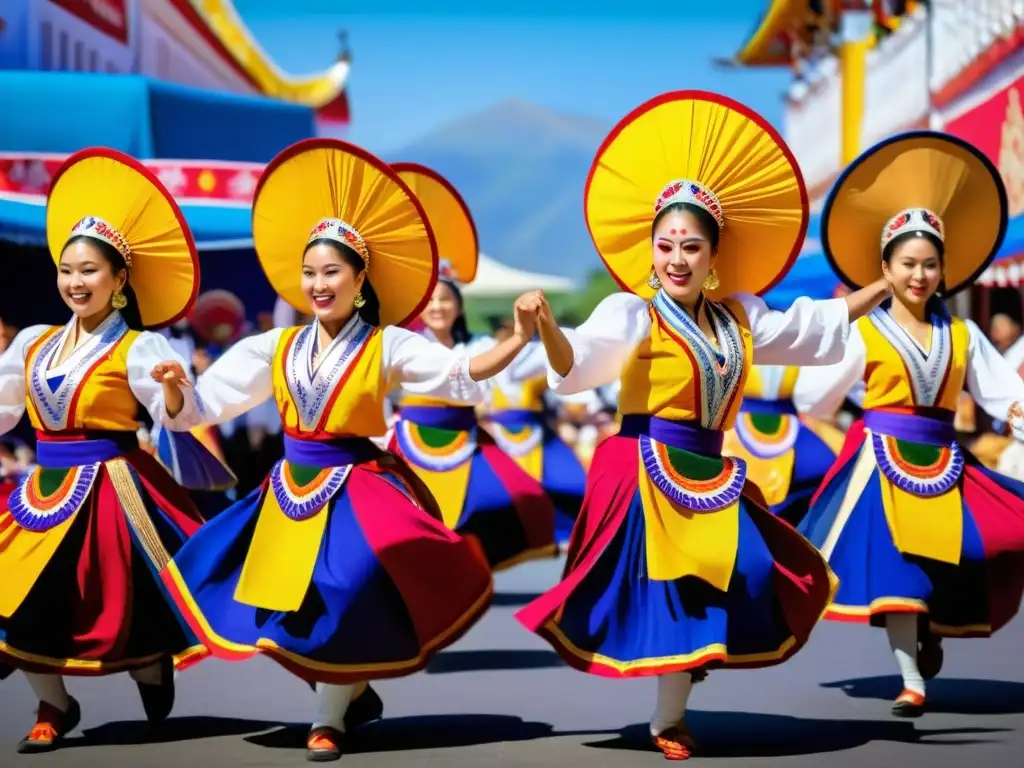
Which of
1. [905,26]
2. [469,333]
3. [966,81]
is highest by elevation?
[905,26]

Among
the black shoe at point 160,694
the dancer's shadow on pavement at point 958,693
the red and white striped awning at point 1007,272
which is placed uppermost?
the red and white striped awning at point 1007,272

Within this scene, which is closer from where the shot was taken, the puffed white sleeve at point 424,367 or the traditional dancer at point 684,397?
the traditional dancer at point 684,397

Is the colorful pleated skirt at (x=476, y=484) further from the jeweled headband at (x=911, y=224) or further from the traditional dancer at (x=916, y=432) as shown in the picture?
the jeweled headband at (x=911, y=224)

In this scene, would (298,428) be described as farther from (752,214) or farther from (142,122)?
(142,122)

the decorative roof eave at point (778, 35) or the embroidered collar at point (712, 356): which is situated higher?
the decorative roof eave at point (778, 35)

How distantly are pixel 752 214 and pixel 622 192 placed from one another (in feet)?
1.35

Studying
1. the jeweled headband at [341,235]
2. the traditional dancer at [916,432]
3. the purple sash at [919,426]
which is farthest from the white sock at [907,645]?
the jeweled headband at [341,235]

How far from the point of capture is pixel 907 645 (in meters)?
6.05

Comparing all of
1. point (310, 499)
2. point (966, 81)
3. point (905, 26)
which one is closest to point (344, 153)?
point (310, 499)

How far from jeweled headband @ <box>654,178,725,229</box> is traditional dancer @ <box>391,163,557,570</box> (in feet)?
7.34

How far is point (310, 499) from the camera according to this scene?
5.39m

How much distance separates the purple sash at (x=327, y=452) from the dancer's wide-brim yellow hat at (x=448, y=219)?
2.14 m

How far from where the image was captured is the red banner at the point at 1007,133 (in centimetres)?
1353

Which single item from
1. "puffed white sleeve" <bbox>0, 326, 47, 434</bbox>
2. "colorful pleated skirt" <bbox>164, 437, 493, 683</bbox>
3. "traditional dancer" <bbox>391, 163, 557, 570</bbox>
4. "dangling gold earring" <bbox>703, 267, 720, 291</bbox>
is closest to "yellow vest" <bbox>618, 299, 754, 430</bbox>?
"dangling gold earring" <bbox>703, 267, 720, 291</bbox>
